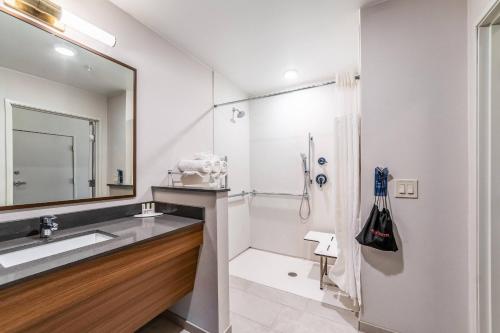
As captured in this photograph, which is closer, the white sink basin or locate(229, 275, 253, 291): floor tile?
the white sink basin

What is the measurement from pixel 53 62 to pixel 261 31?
1.54m

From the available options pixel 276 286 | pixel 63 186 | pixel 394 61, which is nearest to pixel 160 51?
pixel 63 186

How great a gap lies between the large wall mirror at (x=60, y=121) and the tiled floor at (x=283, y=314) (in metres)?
1.40

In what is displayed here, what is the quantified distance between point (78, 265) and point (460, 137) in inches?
86.8

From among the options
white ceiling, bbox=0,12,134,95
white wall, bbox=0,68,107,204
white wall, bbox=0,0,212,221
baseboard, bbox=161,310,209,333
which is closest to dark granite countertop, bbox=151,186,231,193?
white wall, bbox=0,0,212,221

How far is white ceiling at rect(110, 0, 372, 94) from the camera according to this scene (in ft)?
5.18

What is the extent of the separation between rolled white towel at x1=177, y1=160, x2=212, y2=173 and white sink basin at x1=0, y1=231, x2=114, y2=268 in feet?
2.47

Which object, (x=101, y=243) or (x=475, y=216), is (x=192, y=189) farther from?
(x=475, y=216)

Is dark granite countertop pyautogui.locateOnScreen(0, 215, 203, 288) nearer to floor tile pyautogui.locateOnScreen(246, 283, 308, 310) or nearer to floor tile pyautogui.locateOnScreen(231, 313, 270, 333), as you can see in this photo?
floor tile pyautogui.locateOnScreen(231, 313, 270, 333)

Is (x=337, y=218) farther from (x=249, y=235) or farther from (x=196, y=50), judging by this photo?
(x=196, y=50)

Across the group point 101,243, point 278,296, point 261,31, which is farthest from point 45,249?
point 261,31

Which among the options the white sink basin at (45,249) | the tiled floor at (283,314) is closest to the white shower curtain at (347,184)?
the tiled floor at (283,314)

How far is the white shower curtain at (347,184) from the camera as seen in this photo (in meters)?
1.70

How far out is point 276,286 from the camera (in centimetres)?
223
